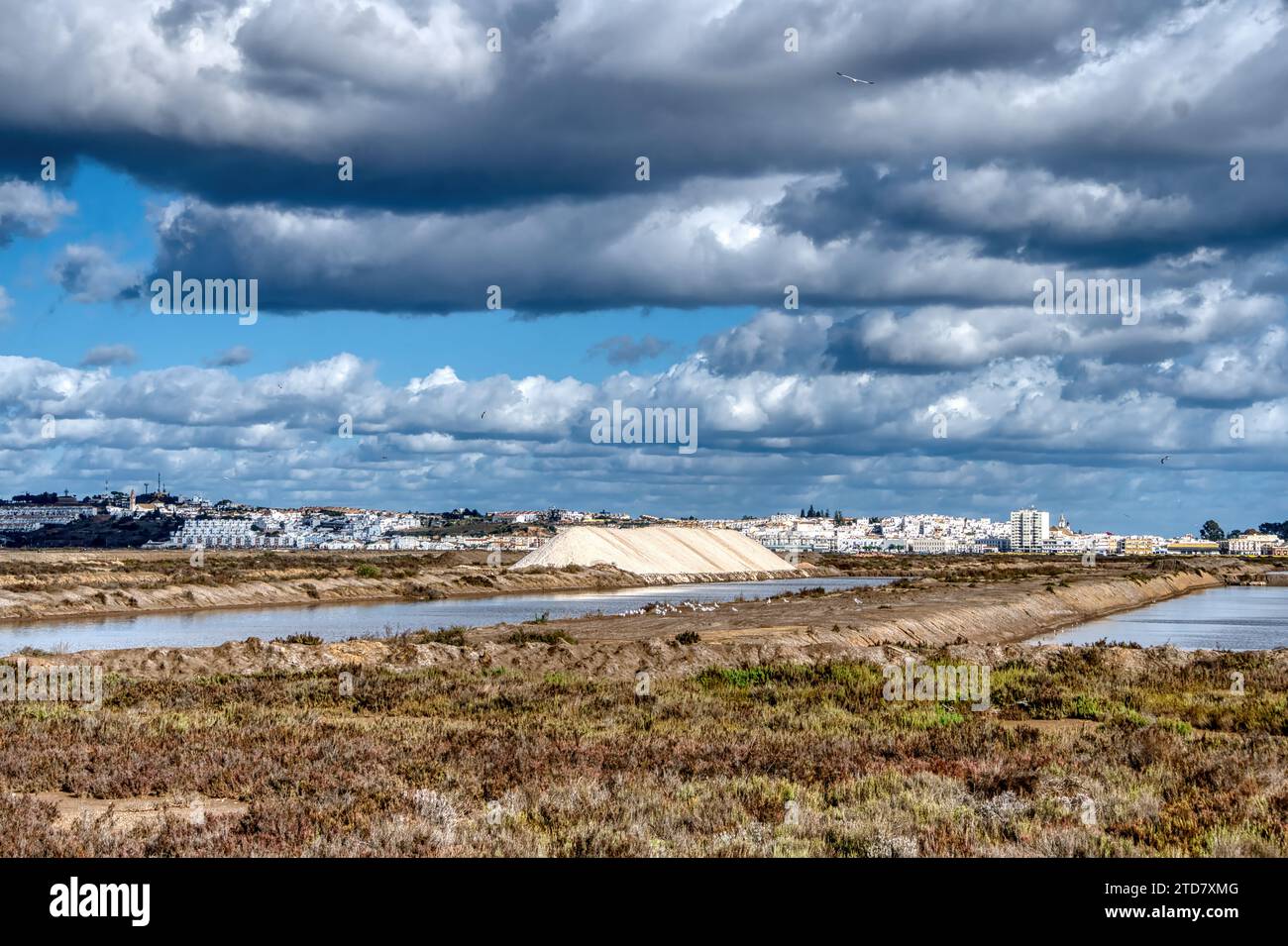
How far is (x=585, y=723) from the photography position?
19.2m

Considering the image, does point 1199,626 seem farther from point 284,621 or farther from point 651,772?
point 651,772

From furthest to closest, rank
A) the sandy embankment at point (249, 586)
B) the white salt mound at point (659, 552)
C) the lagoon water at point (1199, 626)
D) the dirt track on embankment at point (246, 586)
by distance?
1. the white salt mound at point (659, 552)
2. the dirt track on embankment at point (246, 586)
3. the sandy embankment at point (249, 586)
4. the lagoon water at point (1199, 626)

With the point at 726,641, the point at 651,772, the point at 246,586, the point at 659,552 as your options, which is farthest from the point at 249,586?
the point at 651,772

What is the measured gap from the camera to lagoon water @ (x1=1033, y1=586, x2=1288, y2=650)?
45.8 meters

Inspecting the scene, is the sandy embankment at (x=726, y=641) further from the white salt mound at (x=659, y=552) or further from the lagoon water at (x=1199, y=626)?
the white salt mound at (x=659, y=552)

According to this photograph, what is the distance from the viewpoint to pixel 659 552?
410ft

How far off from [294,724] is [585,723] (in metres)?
4.47

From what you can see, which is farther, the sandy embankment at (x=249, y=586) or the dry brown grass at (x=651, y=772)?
the sandy embankment at (x=249, y=586)

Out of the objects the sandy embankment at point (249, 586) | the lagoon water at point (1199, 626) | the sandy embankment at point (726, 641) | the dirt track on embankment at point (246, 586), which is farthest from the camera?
the dirt track on embankment at point (246, 586)

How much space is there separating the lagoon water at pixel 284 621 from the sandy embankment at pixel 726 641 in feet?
23.1

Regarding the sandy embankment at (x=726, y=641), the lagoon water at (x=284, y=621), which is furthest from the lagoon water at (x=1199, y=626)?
the lagoon water at (x=284, y=621)

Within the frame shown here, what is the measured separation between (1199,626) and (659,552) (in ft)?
243

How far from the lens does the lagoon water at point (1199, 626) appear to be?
45812 millimetres
